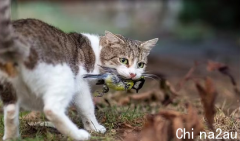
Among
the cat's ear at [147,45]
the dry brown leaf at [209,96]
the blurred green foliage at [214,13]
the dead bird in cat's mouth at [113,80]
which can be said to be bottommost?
the dry brown leaf at [209,96]

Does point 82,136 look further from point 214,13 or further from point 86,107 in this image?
point 214,13

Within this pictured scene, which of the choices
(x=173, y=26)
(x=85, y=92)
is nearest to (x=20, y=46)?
(x=85, y=92)

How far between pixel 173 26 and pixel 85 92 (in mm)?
9865

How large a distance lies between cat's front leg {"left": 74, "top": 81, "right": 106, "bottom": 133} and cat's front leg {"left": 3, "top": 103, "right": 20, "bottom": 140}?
499 millimetres

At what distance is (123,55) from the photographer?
3.54 metres

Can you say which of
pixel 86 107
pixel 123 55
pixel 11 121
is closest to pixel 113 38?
pixel 123 55

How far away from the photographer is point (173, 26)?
12.9 metres

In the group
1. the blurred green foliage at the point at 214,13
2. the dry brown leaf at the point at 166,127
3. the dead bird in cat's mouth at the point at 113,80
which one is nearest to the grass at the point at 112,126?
the dead bird in cat's mouth at the point at 113,80

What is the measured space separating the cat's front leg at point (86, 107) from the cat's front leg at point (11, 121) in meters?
0.50

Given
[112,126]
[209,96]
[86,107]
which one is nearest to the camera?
[209,96]

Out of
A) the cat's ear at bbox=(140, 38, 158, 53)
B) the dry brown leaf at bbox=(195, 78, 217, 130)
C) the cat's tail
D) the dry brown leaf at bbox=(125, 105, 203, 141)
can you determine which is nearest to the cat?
the cat's tail

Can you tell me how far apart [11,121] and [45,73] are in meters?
0.42

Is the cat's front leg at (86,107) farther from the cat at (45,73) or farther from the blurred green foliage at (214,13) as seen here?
the blurred green foliage at (214,13)

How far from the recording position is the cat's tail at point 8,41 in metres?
2.63
